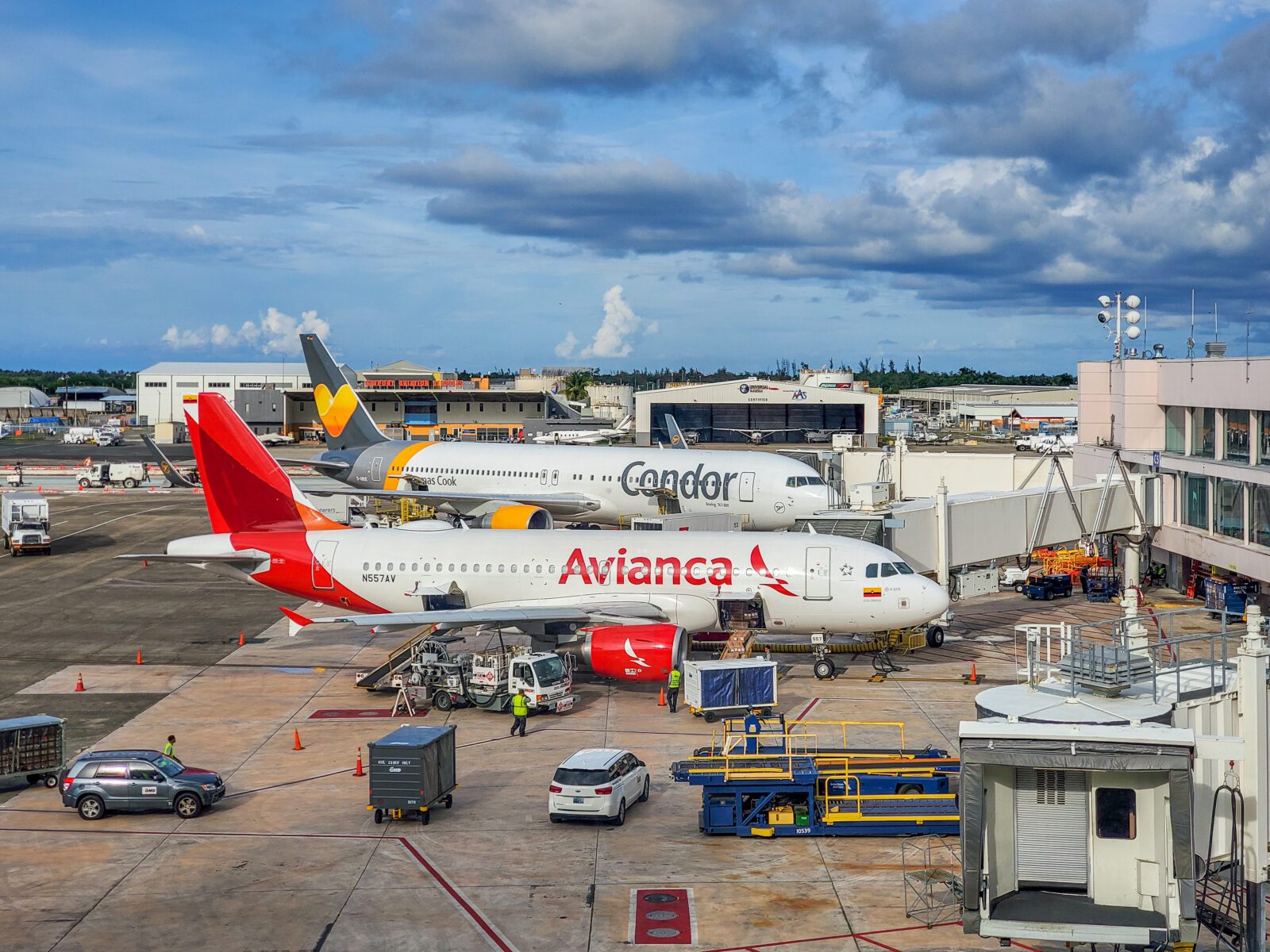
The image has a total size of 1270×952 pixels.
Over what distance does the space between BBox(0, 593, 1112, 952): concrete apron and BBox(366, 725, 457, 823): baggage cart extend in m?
0.46

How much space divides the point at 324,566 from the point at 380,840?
17006 millimetres

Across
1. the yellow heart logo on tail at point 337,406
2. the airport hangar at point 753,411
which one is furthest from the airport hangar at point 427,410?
the yellow heart logo on tail at point 337,406

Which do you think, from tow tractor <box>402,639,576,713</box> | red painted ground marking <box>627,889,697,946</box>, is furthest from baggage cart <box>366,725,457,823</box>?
tow tractor <box>402,639,576,713</box>

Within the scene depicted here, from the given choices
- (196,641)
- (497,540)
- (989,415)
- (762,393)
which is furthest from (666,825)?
(989,415)

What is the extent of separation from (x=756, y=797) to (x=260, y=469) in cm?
2329

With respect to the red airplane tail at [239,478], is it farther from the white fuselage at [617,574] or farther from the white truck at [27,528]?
the white truck at [27,528]

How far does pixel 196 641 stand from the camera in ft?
149

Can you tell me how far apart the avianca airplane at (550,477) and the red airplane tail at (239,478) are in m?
19.1

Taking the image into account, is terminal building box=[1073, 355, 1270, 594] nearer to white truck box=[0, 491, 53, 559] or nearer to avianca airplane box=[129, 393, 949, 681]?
avianca airplane box=[129, 393, 949, 681]

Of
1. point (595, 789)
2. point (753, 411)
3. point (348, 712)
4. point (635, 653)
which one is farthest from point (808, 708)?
point (753, 411)

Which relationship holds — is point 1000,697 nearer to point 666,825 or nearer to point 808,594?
point 666,825

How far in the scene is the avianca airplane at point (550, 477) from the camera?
60031mm

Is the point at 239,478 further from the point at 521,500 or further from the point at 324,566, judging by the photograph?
the point at 521,500

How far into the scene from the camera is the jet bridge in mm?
46344
